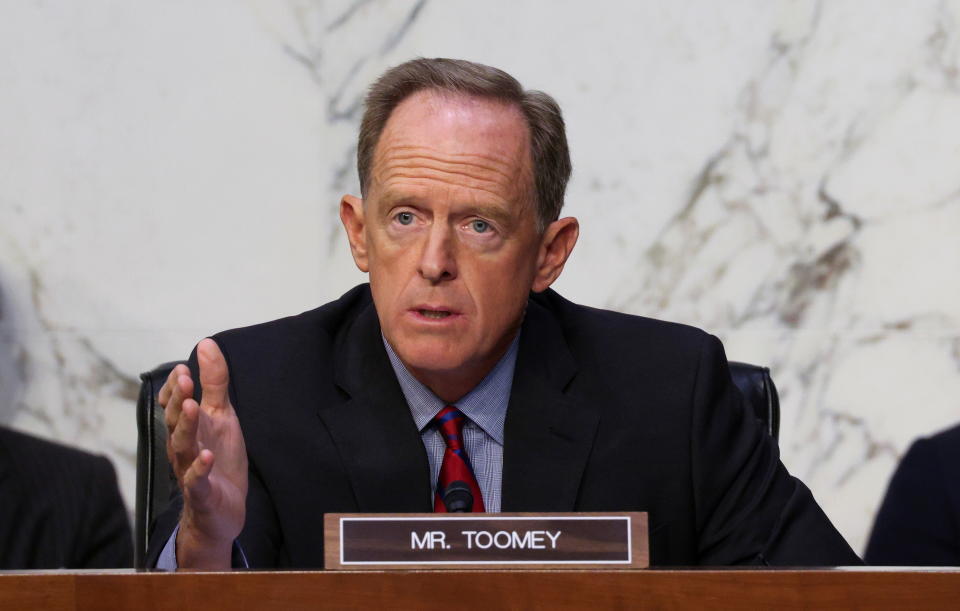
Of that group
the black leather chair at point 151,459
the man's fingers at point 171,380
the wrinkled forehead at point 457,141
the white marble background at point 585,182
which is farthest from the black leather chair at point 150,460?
the white marble background at point 585,182

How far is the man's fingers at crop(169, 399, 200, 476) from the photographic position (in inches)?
58.0

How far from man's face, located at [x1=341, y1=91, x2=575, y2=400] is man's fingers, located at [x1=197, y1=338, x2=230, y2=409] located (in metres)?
0.40

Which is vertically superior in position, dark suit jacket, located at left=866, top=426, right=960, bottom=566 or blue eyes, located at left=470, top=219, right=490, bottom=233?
blue eyes, located at left=470, top=219, right=490, bottom=233

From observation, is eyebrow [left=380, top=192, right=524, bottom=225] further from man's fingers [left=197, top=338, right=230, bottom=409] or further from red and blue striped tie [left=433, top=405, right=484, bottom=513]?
man's fingers [left=197, top=338, right=230, bottom=409]

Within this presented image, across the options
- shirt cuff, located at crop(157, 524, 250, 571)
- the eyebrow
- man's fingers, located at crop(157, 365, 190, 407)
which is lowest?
shirt cuff, located at crop(157, 524, 250, 571)

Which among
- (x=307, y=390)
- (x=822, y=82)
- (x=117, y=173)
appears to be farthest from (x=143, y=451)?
(x=822, y=82)

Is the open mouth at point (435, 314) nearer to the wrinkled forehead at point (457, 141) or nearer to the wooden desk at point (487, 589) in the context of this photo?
the wrinkled forehead at point (457, 141)

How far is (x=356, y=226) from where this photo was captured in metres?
2.19

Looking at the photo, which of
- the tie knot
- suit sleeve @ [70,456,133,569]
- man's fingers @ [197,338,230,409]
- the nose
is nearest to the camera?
man's fingers @ [197,338,230,409]

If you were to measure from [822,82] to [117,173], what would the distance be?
181 cm

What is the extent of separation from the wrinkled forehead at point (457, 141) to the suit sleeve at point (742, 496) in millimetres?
466

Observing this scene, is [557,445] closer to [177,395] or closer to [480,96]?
[480,96]

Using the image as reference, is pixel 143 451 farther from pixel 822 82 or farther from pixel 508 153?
pixel 822 82

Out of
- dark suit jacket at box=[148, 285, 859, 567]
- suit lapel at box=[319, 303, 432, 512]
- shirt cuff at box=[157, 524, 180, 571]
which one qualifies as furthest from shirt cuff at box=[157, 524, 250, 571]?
suit lapel at box=[319, 303, 432, 512]
